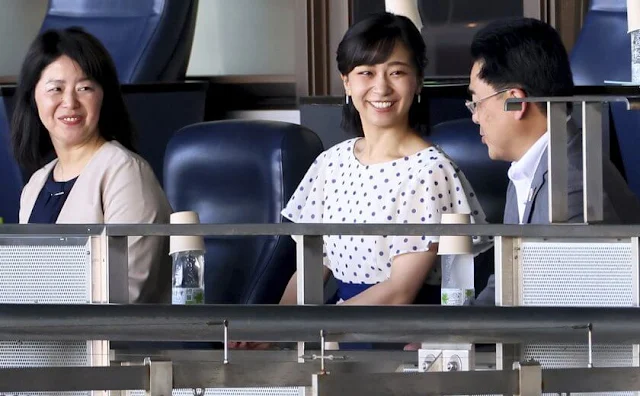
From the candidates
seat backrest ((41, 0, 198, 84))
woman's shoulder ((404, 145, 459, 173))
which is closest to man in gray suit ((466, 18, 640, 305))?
woman's shoulder ((404, 145, 459, 173))

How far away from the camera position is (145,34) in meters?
4.15

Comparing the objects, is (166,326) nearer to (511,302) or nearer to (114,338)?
(114,338)

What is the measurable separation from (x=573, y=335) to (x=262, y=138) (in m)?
1.76

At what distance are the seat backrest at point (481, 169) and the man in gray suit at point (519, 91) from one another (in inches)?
14.4

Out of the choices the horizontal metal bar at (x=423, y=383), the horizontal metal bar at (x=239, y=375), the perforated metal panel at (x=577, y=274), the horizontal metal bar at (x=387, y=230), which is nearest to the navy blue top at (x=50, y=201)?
the horizontal metal bar at (x=387, y=230)

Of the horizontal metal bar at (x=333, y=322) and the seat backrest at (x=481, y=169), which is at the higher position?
the seat backrest at (x=481, y=169)

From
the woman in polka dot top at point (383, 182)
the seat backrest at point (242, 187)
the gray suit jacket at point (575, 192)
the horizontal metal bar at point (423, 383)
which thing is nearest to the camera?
the horizontal metal bar at point (423, 383)

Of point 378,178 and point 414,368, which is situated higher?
point 378,178

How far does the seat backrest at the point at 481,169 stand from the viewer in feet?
9.80

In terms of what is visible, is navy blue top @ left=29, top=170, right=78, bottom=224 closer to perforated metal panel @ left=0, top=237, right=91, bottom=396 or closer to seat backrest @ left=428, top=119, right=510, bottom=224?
seat backrest @ left=428, top=119, right=510, bottom=224

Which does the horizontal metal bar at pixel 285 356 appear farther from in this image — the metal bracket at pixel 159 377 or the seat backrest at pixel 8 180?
the seat backrest at pixel 8 180

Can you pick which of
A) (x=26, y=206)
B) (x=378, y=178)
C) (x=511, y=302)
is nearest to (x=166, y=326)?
(x=511, y=302)

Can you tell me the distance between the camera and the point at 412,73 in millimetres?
2811

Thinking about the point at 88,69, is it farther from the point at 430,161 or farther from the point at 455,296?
the point at 455,296
